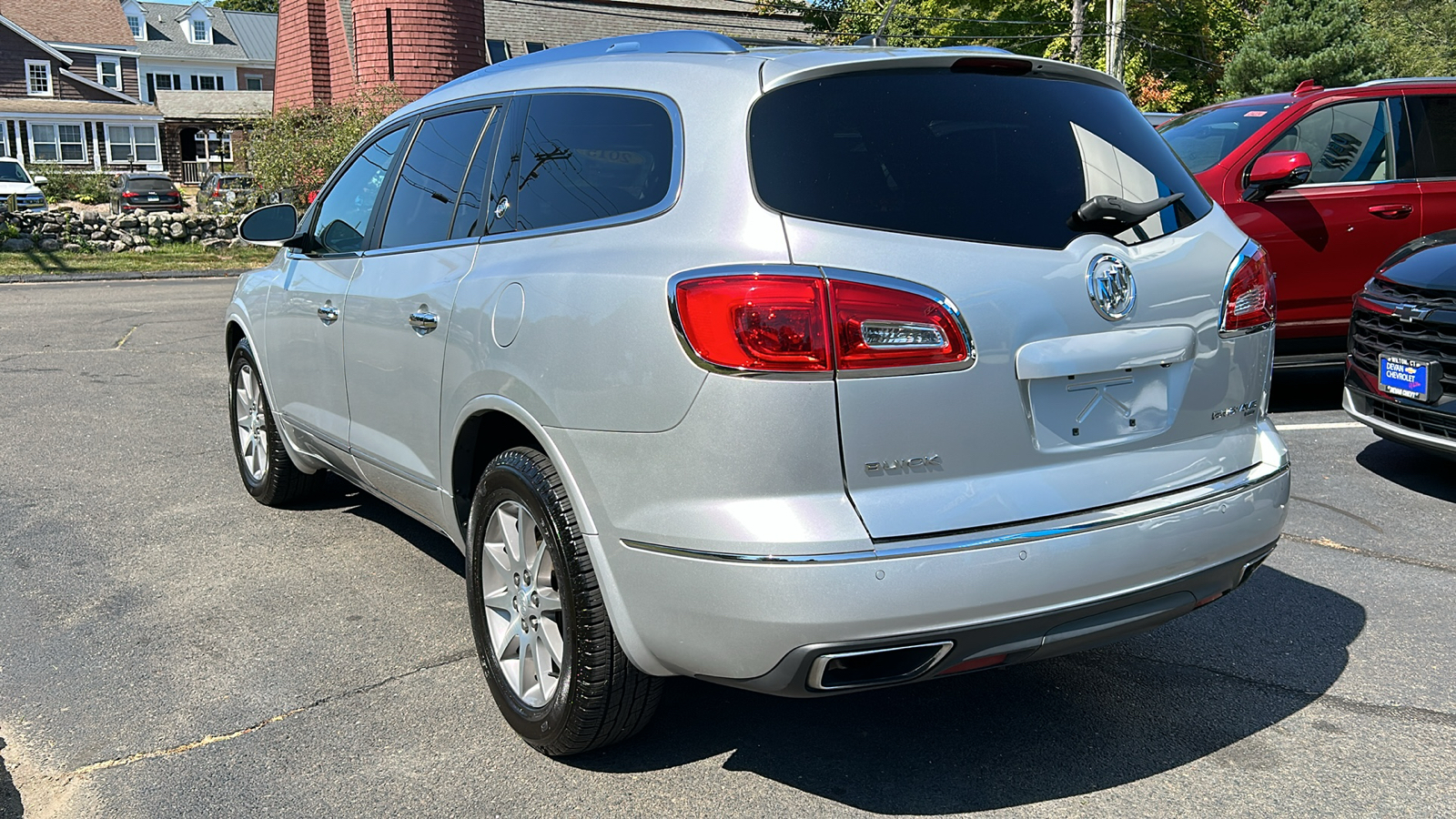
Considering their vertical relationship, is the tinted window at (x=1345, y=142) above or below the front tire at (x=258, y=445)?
above

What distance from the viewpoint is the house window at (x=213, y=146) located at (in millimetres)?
62531

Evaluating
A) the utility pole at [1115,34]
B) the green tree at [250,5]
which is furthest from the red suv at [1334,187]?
the green tree at [250,5]

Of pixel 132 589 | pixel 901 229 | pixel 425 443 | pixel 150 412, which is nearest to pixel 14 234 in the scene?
pixel 150 412

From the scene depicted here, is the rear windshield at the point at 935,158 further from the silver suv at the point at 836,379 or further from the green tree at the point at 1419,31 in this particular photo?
the green tree at the point at 1419,31

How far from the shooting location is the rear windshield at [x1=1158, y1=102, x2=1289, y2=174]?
7602 millimetres

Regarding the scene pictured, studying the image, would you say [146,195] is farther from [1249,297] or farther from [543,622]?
[1249,297]

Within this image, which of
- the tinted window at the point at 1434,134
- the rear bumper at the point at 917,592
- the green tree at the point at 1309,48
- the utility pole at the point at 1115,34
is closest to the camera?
the rear bumper at the point at 917,592

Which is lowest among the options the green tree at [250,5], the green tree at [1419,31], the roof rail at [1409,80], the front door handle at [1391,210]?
the front door handle at [1391,210]

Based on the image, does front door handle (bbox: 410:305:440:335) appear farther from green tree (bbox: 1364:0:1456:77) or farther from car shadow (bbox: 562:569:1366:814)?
green tree (bbox: 1364:0:1456:77)

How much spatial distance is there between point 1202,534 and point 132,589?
12.5 feet

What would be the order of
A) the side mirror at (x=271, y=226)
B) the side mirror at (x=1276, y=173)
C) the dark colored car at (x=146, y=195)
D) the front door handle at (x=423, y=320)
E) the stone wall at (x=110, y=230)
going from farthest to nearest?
the dark colored car at (x=146, y=195) → the stone wall at (x=110, y=230) → the side mirror at (x=1276, y=173) → the side mirror at (x=271, y=226) → the front door handle at (x=423, y=320)

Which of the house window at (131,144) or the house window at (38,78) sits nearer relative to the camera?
the house window at (38,78)

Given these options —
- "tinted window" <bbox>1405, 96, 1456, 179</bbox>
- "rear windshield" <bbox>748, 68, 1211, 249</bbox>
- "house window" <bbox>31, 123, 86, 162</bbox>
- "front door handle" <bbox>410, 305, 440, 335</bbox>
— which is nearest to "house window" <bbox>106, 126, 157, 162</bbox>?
"house window" <bbox>31, 123, 86, 162</bbox>

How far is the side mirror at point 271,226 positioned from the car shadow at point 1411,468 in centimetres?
542
